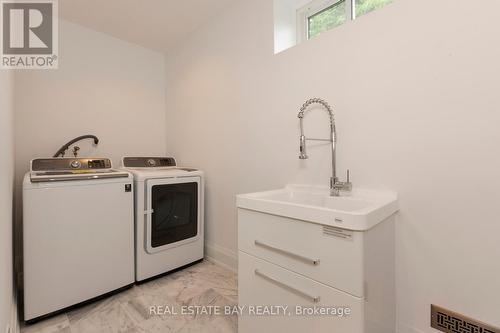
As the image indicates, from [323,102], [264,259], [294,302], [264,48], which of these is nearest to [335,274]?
[294,302]

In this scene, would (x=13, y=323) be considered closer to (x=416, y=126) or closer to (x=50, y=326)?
(x=50, y=326)

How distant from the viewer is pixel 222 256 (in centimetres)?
222

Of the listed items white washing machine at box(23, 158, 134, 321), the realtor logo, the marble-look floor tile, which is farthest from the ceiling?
the marble-look floor tile

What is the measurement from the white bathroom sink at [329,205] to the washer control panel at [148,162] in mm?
1439

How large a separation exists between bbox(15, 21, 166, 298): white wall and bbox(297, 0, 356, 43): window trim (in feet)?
5.81

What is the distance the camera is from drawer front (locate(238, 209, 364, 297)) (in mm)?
903

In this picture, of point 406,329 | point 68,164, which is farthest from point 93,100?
point 406,329

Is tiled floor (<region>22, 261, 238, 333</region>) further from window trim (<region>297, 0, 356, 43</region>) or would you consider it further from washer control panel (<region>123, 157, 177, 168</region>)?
window trim (<region>297, 0, 356, 43</region>)

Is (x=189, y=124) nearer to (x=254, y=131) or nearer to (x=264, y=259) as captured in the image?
(x=254, y=131)

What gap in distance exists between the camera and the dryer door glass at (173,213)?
1981 mm

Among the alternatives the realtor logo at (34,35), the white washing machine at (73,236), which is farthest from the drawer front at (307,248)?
the realtor logo at (34,35)

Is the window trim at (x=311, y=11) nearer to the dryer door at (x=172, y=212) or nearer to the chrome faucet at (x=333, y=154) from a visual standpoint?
the chrome faucet at (x=333, y=154)

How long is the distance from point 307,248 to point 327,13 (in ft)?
5.25

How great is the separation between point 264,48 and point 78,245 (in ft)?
6.15
